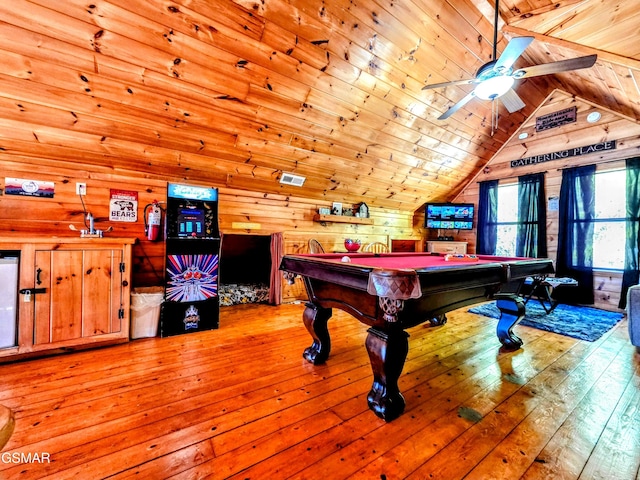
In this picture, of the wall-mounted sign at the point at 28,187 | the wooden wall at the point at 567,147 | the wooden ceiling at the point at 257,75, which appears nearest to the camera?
the wooden ceiling at the point at 257,75

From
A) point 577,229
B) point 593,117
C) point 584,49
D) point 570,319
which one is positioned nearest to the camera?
point 584,49

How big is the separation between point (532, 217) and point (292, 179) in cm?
450

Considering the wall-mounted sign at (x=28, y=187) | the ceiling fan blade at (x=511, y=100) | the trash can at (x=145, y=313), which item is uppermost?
the ceiling fan blade at (x=511, y=100)

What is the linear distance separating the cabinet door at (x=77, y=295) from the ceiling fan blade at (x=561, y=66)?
397 centimetres

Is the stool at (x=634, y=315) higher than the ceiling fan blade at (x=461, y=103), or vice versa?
the ceiling fan blade at (x=461, y=103)

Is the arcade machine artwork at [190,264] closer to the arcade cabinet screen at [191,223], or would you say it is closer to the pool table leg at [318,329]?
the arcade cabinet screen at [191,223]

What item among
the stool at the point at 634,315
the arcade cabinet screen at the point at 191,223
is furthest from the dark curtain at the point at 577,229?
the arcade cabinet screen at the point at 191,223

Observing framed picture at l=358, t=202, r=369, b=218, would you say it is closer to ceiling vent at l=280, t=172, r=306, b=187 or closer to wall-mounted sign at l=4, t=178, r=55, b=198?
ceiling vent at l=280, t=172, r=306, b=187

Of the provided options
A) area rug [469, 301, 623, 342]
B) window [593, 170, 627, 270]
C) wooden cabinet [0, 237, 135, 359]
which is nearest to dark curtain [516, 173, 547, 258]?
window [593, 170, 627, 270]

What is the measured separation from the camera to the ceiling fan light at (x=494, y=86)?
2.29m

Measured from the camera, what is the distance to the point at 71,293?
2432mm

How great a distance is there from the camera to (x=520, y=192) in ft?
17.0

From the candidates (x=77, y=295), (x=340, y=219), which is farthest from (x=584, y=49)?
(x=77, y=295)

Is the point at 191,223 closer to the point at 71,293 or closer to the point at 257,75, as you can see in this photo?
the point at 71,293
